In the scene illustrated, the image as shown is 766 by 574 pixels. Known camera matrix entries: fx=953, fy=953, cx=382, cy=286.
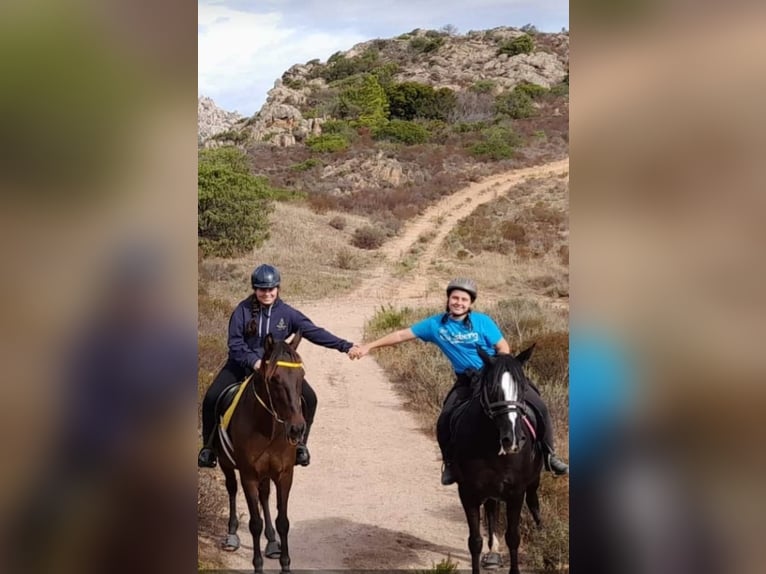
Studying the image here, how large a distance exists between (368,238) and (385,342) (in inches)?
42.9

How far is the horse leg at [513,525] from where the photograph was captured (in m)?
5.90

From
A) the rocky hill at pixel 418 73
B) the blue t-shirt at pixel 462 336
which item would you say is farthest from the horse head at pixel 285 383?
the rocky hill at pixel 418 73

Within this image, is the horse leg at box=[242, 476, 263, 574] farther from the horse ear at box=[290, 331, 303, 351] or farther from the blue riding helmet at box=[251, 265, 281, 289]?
the blue riding helmet at box=[251, 265, 281, 289]

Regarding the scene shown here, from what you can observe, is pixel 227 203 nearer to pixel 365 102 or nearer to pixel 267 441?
pixel 365 102

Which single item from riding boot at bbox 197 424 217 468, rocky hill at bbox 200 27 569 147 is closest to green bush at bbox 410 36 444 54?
rocky hill at bbox 200 27 569 147

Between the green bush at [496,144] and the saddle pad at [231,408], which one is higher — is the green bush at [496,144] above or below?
above

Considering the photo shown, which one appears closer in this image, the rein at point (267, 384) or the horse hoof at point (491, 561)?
the rein at point (267, 384)

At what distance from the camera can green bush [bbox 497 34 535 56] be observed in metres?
6.46

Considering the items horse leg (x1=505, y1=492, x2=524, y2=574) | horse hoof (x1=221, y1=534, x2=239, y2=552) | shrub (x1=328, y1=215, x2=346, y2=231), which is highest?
shrub (x1=328, y1=215, x2=346, y2=231)

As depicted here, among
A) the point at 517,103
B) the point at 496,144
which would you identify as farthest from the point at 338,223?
the point at 517,103

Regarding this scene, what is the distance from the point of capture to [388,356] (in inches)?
264

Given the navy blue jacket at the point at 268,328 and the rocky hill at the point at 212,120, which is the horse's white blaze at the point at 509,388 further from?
the rocky hill at the point at 212,120
